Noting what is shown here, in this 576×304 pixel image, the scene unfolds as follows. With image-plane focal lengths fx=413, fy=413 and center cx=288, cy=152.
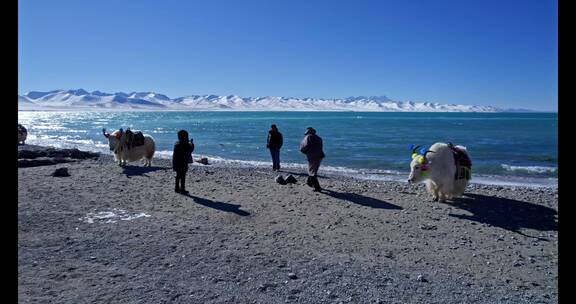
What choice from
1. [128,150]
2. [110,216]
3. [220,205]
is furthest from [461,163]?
[128,150]

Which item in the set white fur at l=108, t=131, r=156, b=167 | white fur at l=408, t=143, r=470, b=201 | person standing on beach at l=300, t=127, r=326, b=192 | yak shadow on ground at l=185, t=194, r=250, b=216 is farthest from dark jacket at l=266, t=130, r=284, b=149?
white fur at l=408, t=143, r=470, b=201

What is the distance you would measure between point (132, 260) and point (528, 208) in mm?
6560

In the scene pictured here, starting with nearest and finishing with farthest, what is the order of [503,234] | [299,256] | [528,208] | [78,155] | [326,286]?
1. [326,286]
2. [299,256]
3. [503,234]
4. [528,208]
5. [78,155]

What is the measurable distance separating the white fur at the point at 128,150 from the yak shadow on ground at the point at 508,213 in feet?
27.7

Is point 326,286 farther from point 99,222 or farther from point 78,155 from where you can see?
point 78,155

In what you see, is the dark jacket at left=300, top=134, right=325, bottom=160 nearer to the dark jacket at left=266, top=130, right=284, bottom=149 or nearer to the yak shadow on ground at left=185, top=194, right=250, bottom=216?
the yak shadow on ground at left=185, top=194, right=250, bottom=216

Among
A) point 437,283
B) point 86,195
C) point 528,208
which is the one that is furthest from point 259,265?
point 528,208

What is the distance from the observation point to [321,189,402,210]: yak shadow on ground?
7.15 meters

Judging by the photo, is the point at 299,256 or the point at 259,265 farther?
the point at 299,256

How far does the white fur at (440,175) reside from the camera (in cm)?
745

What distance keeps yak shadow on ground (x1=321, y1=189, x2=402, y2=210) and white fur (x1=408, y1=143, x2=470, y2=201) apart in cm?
71

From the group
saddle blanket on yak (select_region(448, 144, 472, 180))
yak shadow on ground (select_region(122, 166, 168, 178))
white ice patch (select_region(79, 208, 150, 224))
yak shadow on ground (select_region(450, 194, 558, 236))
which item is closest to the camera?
white ice patch (select_region(79, 208, 150, 224))

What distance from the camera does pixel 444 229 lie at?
5.71m
